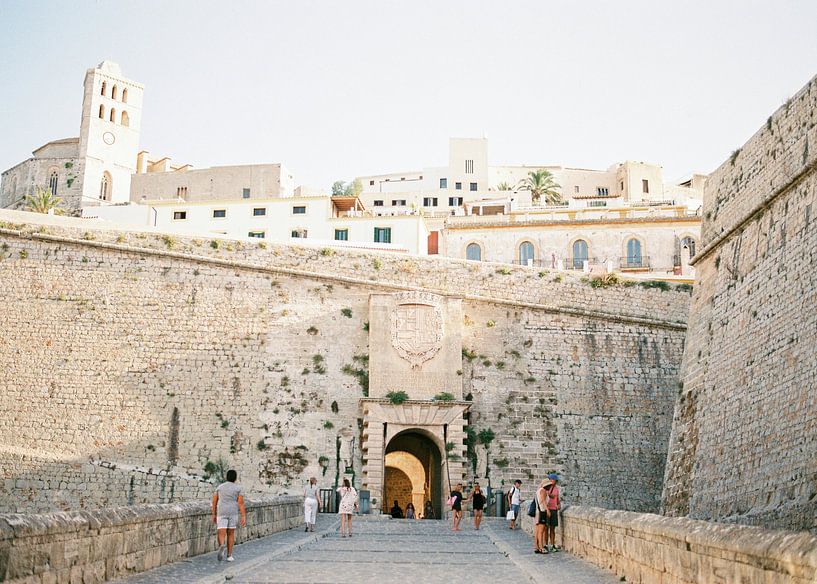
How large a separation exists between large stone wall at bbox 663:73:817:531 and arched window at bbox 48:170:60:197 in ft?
188

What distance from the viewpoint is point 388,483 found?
3747cm

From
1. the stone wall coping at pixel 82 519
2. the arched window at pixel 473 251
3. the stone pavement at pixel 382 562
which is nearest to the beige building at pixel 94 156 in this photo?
the arched window at pixel 473 251

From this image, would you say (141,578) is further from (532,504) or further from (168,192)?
(168,192)

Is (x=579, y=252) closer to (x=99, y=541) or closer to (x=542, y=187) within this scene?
(x=542, y=187)

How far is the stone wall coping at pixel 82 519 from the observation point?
6.52 metres

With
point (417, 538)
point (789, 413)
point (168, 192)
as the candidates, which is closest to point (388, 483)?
point (417, 538)

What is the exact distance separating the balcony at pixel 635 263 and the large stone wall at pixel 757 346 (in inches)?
726

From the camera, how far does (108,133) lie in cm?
7050

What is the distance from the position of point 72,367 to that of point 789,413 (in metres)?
16.7

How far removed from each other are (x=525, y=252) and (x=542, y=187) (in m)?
22.1

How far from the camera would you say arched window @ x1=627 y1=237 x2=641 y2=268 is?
38938 mm

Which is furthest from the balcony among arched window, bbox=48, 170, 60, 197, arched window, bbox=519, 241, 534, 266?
arched window, bbox=48, 170, 60, 197

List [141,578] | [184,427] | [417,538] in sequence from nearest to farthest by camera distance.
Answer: [141,578], [417,538], [184,427]

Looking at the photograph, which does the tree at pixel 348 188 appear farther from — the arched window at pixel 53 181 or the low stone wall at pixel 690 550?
the low stone wall at pixel 690 550
